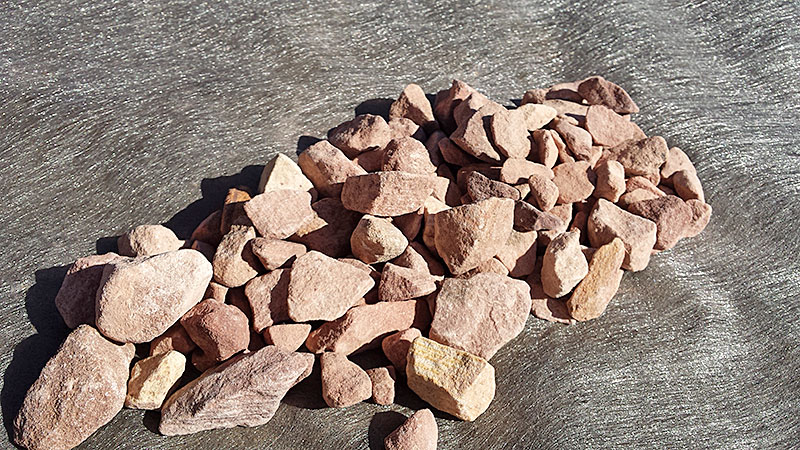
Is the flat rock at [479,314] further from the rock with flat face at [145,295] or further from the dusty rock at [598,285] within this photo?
the rock with flat face at [145,295]

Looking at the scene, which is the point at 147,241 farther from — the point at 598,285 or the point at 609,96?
the point at 609,96

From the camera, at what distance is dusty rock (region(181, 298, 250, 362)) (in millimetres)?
1097

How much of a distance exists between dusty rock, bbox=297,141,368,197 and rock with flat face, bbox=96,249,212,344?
309 mm

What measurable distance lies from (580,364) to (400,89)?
2.48ft

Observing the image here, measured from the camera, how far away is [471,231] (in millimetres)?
1171

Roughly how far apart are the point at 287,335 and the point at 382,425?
20 centimetres

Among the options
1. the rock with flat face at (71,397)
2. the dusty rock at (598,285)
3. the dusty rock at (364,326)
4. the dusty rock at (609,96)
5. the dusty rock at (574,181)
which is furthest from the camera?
the dusty rock at (609,96)

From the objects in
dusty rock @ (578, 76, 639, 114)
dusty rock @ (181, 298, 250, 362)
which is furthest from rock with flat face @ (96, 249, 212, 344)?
dusty rock @ (578, 76, 639, 114)

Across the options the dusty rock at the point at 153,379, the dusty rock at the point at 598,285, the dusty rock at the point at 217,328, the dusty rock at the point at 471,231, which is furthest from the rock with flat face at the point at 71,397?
the dusty rock at the point at 598,285

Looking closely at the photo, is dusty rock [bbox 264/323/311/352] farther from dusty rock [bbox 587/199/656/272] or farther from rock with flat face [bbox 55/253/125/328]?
dusty rock [bbox 587/199/656/272]

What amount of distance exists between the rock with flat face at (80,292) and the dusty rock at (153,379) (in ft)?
0.38

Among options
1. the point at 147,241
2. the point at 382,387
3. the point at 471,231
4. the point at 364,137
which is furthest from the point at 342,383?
the point at 364,137

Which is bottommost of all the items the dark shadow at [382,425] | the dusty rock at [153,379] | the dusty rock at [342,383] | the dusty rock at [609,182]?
the dark shadow at [382,425]

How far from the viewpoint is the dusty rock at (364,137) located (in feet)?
4.65
